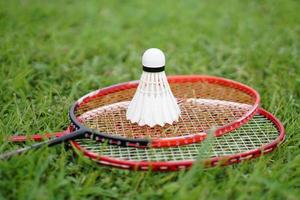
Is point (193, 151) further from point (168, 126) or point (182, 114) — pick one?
point (182, 114)

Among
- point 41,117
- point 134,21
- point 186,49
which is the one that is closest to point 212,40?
point 186,49

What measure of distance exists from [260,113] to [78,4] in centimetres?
263

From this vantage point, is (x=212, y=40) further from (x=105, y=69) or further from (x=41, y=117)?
(x=41, y=117)

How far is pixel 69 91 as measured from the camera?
2889 millimetres

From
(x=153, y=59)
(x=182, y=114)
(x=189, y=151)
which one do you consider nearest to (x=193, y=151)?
(x=189, y=151)

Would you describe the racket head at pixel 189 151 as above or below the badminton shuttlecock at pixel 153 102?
below

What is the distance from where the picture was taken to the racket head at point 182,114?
203 cm

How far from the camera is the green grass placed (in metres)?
1.92

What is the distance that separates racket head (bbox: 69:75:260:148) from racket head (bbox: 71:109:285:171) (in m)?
0.06

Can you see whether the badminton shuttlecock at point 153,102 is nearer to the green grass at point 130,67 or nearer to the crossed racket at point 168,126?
the crossed racket at point 168,126

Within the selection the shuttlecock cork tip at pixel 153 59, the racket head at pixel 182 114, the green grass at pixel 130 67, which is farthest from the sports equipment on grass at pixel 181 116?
the shuttlecock cork tip at pixel 153 59

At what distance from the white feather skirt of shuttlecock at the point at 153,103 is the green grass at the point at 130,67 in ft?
1.17

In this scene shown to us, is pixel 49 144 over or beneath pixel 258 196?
over

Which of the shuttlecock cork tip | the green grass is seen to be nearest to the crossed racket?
Result: the green grass
